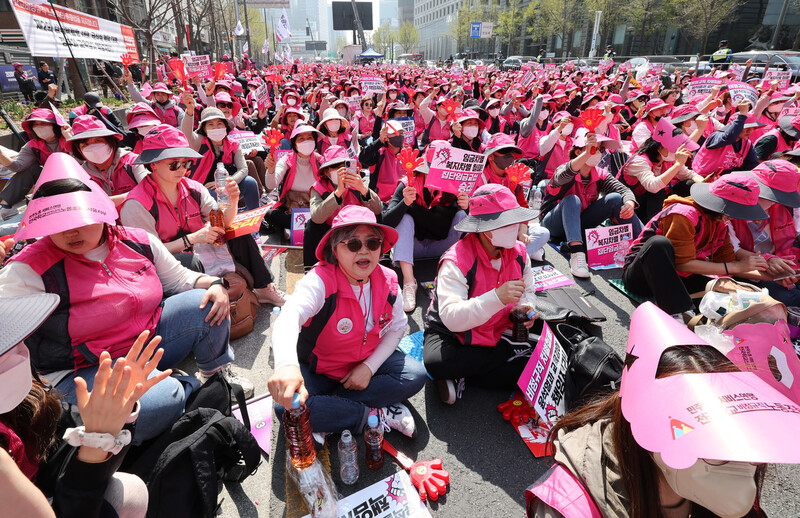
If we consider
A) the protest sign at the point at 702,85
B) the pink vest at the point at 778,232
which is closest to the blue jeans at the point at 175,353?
the pink vest at the point at 778,232

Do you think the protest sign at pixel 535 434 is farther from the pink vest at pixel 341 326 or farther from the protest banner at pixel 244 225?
the protest banner at pixel 244 225

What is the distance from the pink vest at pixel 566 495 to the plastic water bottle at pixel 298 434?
3.38ft

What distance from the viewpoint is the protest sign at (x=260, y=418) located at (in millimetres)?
2641

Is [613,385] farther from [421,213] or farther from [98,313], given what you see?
[98,313]

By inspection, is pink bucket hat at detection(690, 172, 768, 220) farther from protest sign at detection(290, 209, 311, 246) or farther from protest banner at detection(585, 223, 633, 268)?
protest sign at detection(290, 209, 311, 246)

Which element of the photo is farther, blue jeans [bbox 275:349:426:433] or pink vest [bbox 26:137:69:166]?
pink vest [bbox 26:137:69:166]

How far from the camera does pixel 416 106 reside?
1095cm

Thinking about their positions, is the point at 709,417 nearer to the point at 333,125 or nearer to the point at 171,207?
the point at 171,207

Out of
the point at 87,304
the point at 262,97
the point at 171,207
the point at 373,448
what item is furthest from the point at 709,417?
the point at 262,97

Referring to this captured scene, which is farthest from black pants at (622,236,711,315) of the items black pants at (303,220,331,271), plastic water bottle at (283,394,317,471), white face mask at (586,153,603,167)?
plastic water bottle at (283,394,317,471)

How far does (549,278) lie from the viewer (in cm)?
489

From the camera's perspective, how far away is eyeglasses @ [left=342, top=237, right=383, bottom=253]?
242 centimetres

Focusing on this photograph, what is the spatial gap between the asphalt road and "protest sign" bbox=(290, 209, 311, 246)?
7.38 feet

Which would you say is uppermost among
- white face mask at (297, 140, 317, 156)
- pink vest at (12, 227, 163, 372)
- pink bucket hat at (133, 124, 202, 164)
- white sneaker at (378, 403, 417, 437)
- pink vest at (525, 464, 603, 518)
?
pink bucket hat at (133, 124, 202, 164)
